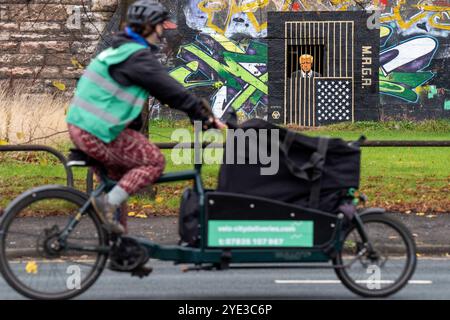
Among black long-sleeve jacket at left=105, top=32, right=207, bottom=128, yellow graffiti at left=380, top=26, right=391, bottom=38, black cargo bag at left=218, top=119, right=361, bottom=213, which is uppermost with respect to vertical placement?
yellow graffiti at left=380, top=26, right=391, bottom=38

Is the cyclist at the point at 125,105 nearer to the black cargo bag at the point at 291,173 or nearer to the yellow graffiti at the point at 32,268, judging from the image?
the black cargo bag at the point at 291,173

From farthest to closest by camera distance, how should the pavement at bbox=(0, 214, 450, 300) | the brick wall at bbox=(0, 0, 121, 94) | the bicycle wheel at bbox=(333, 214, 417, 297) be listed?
the brick wall at bbox=(0, 0, 121, 94), the pavement at bbox=(0, 214, 450, 300), the bicycle wheel at bbox=(333, 214, 417, 297)

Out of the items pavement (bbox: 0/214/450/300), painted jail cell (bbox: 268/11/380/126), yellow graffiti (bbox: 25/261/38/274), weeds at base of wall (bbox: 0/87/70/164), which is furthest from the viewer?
painted jail cell (bbox: 268/11/380/126)

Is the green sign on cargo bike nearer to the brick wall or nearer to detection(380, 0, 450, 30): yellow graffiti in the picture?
the brick wall

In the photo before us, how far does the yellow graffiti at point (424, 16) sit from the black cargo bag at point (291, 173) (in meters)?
23.0

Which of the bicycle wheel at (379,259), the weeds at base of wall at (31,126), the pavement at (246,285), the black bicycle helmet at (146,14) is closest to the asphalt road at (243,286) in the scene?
the pavement at (246,285)

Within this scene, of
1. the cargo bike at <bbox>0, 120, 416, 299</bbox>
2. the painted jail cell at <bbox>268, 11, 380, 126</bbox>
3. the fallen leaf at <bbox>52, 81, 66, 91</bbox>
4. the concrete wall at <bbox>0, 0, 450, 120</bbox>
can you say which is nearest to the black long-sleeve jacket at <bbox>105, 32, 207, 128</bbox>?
the cargo bike at <bbox>0, 120, 416, 299</bbox>

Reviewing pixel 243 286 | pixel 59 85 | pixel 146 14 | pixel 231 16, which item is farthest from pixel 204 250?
pixel 231 16

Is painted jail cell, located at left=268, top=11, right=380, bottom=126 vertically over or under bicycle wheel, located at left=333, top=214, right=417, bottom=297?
over

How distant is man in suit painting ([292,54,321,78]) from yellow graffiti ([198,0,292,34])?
1.35m

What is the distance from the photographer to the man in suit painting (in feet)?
98.8

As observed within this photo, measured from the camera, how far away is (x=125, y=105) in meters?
7.22

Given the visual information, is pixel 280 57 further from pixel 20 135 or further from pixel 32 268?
pixel 32 268
